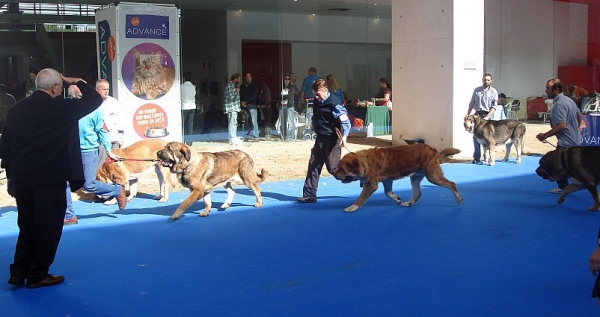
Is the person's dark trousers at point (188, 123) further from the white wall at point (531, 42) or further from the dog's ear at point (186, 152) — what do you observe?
the white wall at point (531, 42)

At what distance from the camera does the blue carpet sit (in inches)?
237

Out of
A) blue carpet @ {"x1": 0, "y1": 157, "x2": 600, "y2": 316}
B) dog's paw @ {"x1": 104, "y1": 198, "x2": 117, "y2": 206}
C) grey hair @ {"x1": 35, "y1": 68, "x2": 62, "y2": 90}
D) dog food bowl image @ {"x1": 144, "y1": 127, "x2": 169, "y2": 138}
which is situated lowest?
blue carpet @ {"x1": 0, "y1": 157, "x2": 600, "y2": 316}

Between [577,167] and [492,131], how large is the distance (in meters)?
5.56

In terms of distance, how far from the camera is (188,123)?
1878 centimetres

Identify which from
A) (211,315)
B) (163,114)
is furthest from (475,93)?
(211,315)

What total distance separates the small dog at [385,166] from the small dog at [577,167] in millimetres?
1541

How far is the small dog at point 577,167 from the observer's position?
32.8 ft

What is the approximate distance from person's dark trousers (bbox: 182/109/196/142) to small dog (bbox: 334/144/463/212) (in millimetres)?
9128

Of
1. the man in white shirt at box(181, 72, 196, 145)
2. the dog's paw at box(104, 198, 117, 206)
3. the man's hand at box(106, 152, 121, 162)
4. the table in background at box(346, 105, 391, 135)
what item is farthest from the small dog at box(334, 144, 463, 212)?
the table in background at box(346, 105, 391, 135)

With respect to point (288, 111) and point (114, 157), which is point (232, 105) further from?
point (114, 157)

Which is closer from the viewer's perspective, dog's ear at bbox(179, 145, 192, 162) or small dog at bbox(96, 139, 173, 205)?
dog's ear at bbox(179, 145, 192, 162)

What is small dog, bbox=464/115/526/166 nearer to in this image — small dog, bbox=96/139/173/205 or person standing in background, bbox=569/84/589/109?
small dog, bbox=96/139/173/205

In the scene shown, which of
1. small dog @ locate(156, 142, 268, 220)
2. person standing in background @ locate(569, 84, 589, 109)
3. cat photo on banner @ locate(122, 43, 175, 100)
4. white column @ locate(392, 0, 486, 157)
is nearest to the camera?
small dog @ locate(156, 142, 268, 220)

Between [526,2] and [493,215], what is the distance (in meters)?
18.0
